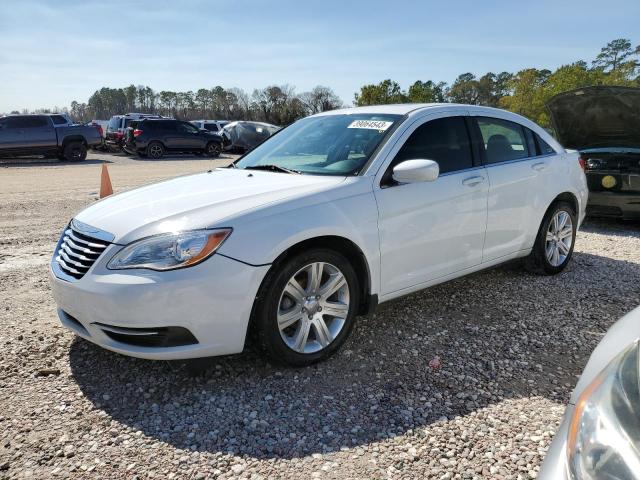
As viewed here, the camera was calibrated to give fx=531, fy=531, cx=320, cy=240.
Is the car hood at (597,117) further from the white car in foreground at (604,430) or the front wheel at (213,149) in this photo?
the front wheel at (213,149)

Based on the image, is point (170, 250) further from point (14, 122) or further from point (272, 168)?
point (14, 122)

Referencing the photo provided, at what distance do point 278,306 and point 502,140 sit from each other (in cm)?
272

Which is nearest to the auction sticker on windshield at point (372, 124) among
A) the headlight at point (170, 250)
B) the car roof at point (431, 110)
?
the car roof at point (431, 110)

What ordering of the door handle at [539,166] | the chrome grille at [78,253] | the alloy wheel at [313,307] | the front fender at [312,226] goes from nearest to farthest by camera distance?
1. the front fender at [312,226]
2. the chrome grille at [78,253]
3. the alloy wheel at [313,307]
4. the door handle at [539,166]

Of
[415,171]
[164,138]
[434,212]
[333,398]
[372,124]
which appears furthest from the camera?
[164,138]

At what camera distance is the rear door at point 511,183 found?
4367mm

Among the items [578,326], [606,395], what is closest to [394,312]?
[578,326]

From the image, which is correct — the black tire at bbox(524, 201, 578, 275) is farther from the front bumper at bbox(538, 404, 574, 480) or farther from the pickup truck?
the pickup truck

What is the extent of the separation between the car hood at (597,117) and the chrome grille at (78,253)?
6928 mm

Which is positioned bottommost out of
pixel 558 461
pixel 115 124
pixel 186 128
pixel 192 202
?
pixel 558 461

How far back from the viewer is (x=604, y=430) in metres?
1.38

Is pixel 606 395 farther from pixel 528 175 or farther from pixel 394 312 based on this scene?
pixel 528 175

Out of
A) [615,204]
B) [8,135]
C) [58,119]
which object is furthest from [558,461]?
[58,119]

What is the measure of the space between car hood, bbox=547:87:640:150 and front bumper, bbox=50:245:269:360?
21.4 feet
